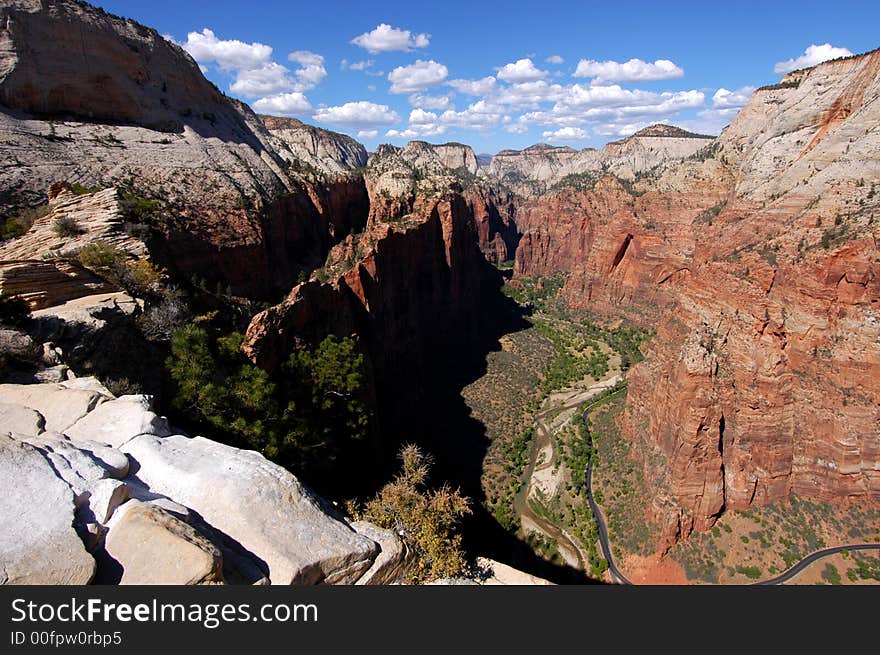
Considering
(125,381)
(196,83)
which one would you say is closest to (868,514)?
(125,381)

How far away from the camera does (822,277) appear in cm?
2697

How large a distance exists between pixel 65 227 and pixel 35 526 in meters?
20.8

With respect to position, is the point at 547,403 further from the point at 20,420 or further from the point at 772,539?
the point at 20,420

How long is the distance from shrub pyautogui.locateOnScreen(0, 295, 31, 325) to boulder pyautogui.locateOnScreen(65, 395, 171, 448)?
6443 millimetres

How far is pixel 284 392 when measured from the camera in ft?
76.6

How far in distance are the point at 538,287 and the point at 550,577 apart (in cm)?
8195

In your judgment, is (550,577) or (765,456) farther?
(550,577)

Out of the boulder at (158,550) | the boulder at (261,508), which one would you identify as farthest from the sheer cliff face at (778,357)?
the boulder at (158,550)

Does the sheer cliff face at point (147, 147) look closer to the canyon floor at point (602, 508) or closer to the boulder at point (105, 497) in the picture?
the boulder at point (105, 497)
